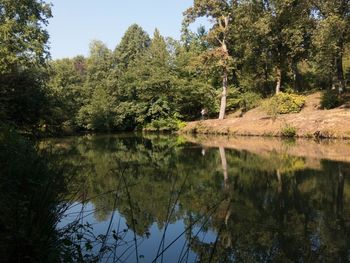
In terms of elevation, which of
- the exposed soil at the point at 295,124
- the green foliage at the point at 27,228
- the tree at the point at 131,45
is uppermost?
the tree at the point at 131,45

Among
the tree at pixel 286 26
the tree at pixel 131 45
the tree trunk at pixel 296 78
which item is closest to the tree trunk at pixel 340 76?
the tree at pixel 286 26

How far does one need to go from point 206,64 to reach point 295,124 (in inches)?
397

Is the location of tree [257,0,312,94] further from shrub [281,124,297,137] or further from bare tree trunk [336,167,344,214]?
bare tree trunk [336,167,344,214]

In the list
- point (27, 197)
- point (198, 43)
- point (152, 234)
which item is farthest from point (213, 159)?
point (198, 43)

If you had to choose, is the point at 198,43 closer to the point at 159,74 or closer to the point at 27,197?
the point at 159,74

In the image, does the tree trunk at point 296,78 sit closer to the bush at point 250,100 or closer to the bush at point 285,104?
the bush at point 250,100

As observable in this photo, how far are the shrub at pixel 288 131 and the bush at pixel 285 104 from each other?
8.70 feet

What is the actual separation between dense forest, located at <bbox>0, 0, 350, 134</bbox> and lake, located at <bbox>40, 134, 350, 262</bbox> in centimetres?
653

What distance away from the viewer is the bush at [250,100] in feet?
120

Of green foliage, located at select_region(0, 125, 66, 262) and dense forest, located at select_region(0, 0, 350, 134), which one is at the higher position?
dense forest, located at select_region(0, 0, 350, 134)

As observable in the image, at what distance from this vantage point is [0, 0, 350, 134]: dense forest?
28.1m

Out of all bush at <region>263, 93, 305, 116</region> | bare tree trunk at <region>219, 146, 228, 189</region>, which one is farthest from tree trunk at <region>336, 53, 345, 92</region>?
bare tree trunk at <region>219, 146, 228, 189</region>

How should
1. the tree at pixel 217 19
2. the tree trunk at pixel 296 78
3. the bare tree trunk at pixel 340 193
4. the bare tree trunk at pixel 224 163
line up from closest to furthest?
1. the bare tree trunk at pixel 340 193
2. the bare tree trunk at pixel 224 163
3. the tree at pixel 217 19
4. the tree trunk at pixel 296 78

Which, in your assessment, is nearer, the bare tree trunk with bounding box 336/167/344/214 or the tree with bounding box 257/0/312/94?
the bare tree trunk with bounding box 336/167/344/214
